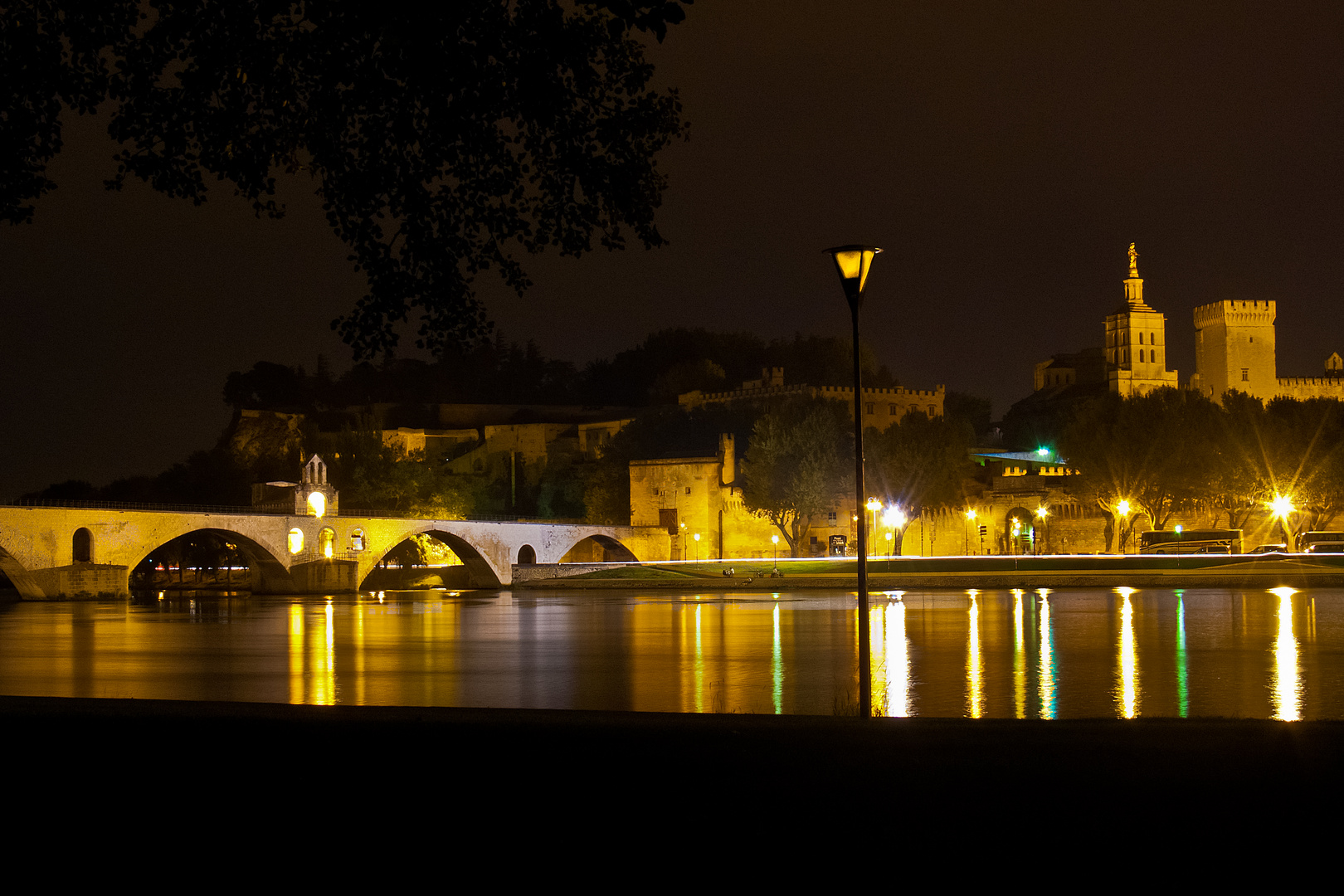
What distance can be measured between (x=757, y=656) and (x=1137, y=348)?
274 ft

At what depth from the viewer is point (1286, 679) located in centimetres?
1577

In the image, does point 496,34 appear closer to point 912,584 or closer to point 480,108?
point 480,108

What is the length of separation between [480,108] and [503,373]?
11198cm

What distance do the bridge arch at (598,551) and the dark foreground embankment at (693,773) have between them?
64.9 meters

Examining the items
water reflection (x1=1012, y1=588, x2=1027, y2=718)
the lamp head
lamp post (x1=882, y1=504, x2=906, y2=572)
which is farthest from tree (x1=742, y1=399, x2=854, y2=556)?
the lamp head

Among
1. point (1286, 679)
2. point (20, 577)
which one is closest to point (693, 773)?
point (1286, 679)

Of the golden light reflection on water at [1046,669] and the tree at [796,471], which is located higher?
the tree at [796,471]

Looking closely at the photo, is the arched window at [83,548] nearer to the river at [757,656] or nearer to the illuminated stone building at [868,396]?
the river at [757,656]

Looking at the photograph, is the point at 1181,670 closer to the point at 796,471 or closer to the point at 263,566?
the point at 796,471

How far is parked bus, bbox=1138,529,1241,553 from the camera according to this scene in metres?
52.9

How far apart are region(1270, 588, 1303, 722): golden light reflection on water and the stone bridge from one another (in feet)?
129

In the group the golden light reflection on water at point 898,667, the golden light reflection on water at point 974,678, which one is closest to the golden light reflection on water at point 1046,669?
the golden light reflection on water at point 974,678

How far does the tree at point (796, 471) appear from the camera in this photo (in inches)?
2446

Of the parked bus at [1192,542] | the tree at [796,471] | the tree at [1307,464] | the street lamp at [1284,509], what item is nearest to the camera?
the parked bus at [1192,542]
